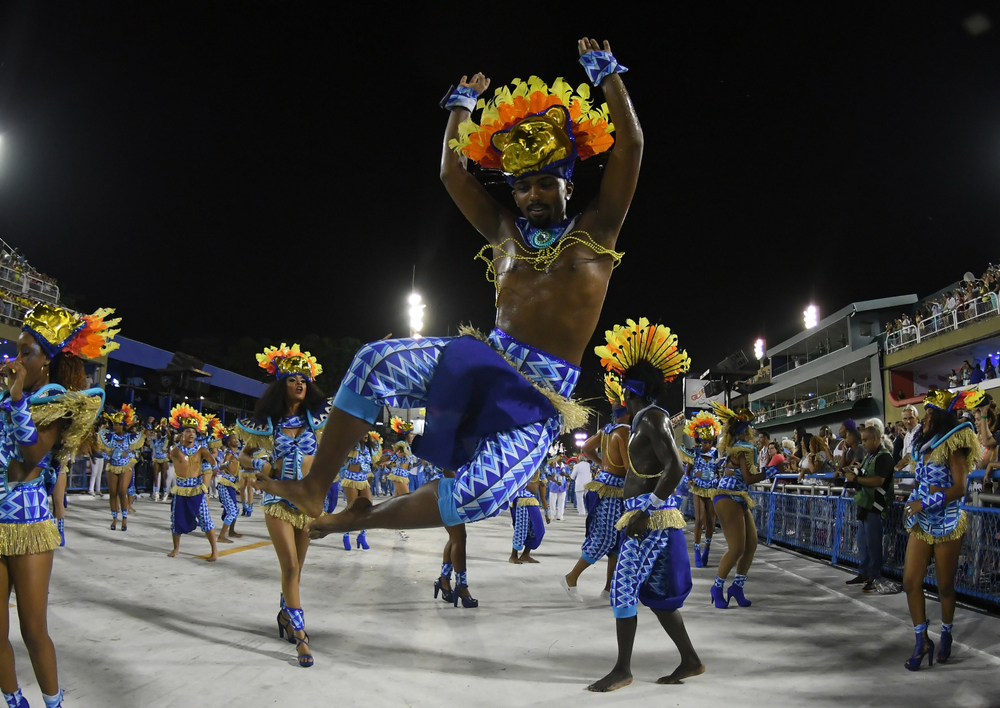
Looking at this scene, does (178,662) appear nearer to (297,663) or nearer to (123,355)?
(297,663)

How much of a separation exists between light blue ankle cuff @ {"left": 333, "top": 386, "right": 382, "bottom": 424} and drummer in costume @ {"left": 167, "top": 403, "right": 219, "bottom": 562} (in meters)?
7.51

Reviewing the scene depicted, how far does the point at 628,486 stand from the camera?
16.9ft

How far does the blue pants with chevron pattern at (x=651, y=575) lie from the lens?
4504 millimetres

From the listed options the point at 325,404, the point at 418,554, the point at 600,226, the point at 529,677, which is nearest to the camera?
the point at 600,226

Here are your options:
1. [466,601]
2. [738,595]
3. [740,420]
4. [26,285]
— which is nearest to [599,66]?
[466,601]

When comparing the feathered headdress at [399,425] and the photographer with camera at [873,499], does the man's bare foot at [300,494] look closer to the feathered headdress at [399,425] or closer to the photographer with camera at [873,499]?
the photographer with camera at [873,499]

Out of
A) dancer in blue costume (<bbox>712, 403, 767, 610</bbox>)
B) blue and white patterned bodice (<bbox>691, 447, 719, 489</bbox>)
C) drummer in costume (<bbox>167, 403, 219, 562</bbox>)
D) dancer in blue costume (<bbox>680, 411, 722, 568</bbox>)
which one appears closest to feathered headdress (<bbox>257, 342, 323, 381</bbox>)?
drummer in costume (<bbox>167, 403, 219, 562</bbox>)

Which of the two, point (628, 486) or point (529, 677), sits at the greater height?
point (628, 486)

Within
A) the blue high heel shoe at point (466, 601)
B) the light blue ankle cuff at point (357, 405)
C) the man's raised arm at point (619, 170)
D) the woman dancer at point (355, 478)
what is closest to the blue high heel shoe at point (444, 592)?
the blue high heel shoe at point (466, 601)

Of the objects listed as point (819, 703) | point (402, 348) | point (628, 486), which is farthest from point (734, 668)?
point (402, 348)

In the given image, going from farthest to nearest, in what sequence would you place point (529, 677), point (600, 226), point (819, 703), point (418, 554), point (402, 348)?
point (418, 554) < point (529, 677) < point (819, 703) < point (600, 226) < point (402, 348)

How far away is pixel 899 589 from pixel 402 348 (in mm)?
7170

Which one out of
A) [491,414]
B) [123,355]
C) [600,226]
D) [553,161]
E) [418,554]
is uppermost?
[123,355]

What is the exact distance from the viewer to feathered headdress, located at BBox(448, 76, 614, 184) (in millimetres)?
2980
